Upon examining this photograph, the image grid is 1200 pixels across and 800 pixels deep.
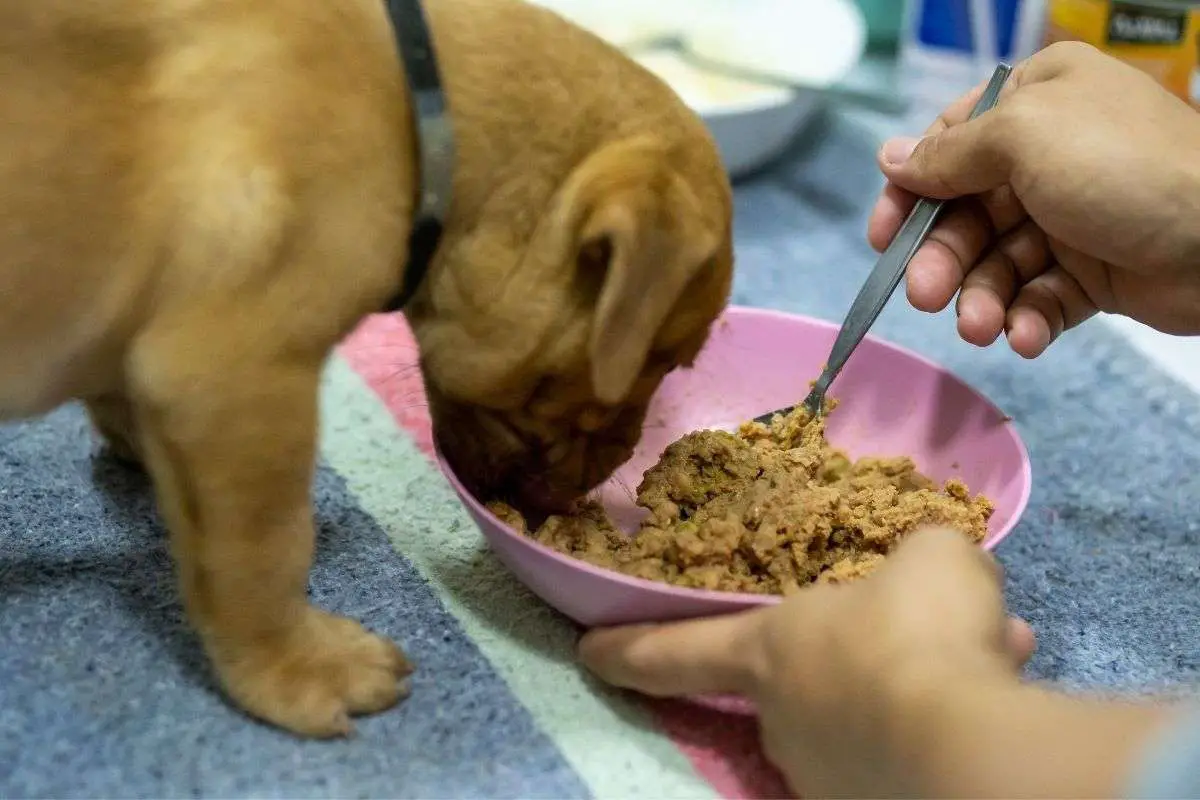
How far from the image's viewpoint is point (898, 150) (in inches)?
67.3

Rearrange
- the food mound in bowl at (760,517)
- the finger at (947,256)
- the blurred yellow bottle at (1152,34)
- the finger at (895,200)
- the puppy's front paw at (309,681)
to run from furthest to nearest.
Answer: the blurred yellow bottle at (1152,34) → the finger at (895,200) → the finger at (947,256) → the food mound in bowl at (760,517) → the puppy's front paw at (309,681)

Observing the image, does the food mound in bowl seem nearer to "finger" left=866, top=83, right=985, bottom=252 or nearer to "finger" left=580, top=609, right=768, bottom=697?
"finger" left=580, top=609, right=768, bottom=697

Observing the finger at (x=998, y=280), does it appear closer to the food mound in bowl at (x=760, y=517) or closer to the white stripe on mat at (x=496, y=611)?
the food mound in bowl at (x=760, y=517)

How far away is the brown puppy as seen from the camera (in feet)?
3.53

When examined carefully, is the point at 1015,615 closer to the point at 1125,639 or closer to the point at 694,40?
the point at 1125,639

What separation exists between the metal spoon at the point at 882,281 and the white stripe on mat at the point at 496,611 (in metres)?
0.45

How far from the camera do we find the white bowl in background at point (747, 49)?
252cm

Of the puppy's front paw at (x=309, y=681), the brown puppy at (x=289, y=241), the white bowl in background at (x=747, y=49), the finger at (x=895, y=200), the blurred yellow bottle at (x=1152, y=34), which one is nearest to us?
the brown puppy at (x=289, y=241)

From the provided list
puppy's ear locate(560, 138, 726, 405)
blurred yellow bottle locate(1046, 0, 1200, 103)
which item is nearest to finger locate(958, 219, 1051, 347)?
puppy's ear locate(560, 138, 726, 405)

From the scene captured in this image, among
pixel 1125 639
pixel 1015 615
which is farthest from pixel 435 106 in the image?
pixel 1125 639

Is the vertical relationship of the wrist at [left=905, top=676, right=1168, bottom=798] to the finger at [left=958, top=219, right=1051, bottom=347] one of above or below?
above

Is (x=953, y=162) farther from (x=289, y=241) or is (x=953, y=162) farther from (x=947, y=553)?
(x=289, y=241)

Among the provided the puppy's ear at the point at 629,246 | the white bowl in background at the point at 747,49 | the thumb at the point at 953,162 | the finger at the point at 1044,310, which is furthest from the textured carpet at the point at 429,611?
the white bowl in background at the point at 747,49

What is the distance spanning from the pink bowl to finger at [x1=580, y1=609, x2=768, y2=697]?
113 millimetres
